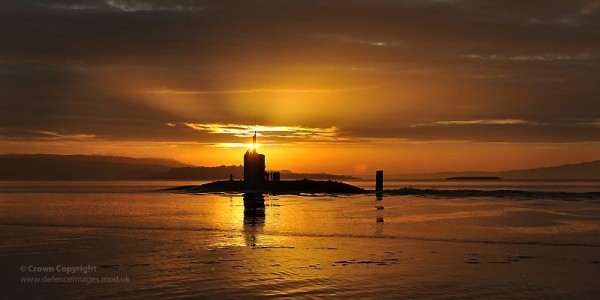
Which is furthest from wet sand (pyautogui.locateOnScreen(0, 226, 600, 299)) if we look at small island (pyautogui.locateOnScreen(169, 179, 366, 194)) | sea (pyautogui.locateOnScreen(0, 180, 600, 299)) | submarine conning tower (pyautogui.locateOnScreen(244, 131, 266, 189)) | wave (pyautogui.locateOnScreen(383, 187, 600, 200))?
small island (pyautogui.locateOnScreen(169, 179, 366, 194))

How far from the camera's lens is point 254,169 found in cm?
9050

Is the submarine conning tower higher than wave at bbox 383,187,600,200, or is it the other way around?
the submarine conning tower

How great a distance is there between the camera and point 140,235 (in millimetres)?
28656

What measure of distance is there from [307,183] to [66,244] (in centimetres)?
6985

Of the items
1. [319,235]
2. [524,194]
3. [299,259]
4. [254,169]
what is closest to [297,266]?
[299,259]

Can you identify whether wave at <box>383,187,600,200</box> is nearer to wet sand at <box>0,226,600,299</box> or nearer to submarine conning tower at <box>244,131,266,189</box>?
submarine conning tower at <box>244,131,266,189</box>

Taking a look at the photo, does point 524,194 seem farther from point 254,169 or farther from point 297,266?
point 297,266

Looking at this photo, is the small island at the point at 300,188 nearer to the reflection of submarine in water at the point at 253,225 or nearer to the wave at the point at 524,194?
the wave at the point at 524,194

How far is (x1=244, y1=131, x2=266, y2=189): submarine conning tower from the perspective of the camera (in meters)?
88.2

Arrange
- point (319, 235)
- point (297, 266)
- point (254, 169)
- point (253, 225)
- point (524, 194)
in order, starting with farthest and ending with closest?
point (254, 169)
point (524, 194)
point (253, 225)
point (319, 235)
point (297, 266)

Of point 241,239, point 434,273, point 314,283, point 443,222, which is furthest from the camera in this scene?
point 443,222

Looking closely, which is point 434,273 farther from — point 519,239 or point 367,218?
point 367,218

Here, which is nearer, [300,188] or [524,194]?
[524,194]

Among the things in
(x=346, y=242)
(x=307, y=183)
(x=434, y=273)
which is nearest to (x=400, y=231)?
(x=346, y=242)
